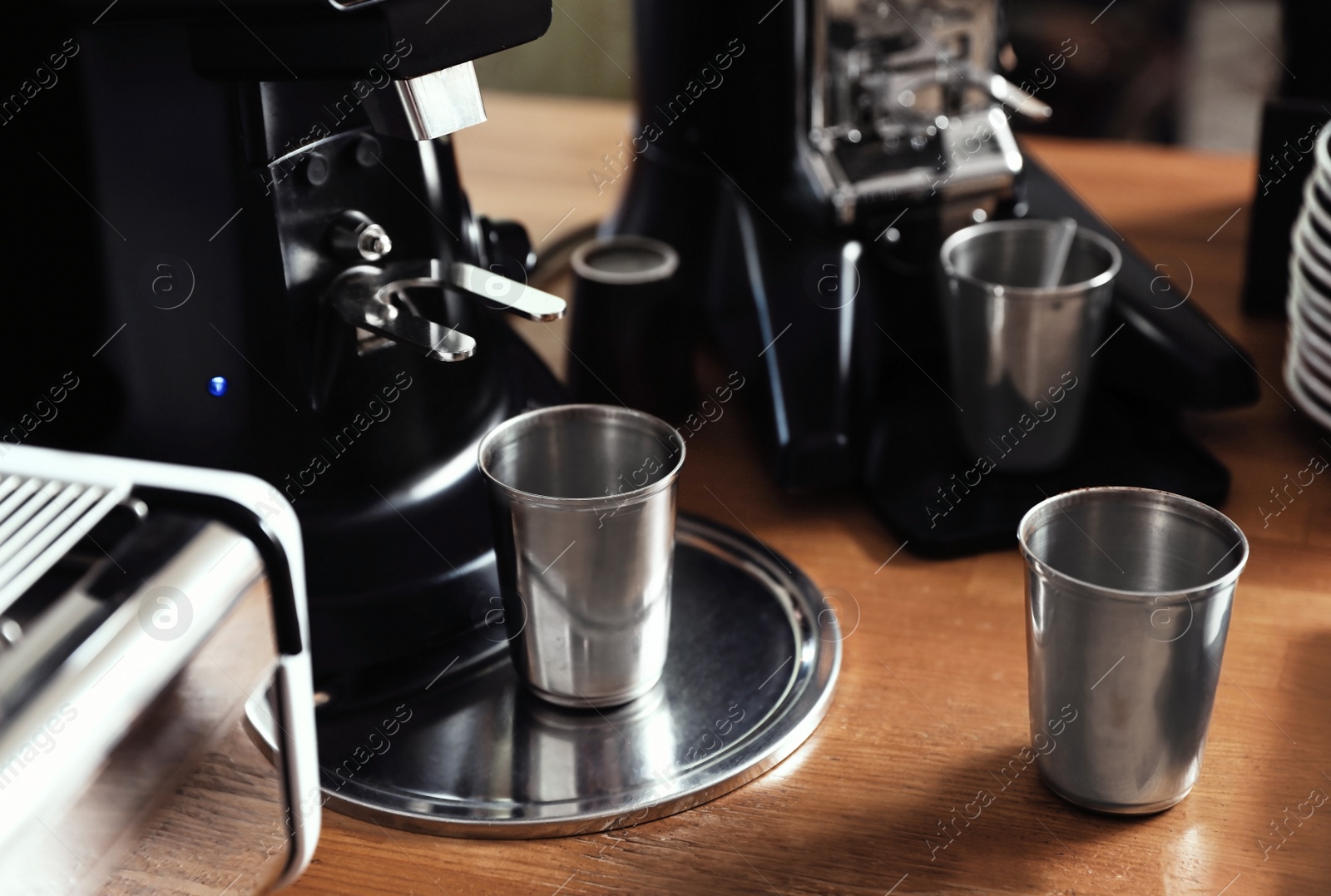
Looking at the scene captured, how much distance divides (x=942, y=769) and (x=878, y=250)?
0.29m

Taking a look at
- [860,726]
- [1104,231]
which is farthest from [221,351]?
[1104,231]

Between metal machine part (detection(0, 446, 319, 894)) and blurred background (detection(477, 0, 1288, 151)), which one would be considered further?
blurred background (detection(477, 0, 1288, 151))

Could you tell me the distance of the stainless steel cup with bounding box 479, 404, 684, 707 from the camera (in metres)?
0.45

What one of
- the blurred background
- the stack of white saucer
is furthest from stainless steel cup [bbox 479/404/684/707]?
the blurred background

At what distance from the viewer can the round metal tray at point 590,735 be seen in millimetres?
449

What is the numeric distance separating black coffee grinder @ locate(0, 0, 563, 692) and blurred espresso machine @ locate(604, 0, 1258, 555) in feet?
0.57

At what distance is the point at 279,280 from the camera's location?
47 centimetres

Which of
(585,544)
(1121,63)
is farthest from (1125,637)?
(1121,63)

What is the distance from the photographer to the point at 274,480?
495 millimetres

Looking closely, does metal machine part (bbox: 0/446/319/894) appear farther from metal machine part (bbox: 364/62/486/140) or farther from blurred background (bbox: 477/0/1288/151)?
blurred background (bbox: 477/0/1288/151)

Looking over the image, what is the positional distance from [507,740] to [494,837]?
0.15 feet

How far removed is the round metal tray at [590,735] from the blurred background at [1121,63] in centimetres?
128

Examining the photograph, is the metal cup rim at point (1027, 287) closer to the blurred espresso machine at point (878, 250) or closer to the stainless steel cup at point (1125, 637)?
the blurred espresso machine at point (878, 250)

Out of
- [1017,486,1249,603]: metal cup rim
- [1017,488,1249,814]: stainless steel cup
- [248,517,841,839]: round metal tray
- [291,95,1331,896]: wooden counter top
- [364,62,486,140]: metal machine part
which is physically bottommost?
[291,95,1331,896]: wooden counter top
